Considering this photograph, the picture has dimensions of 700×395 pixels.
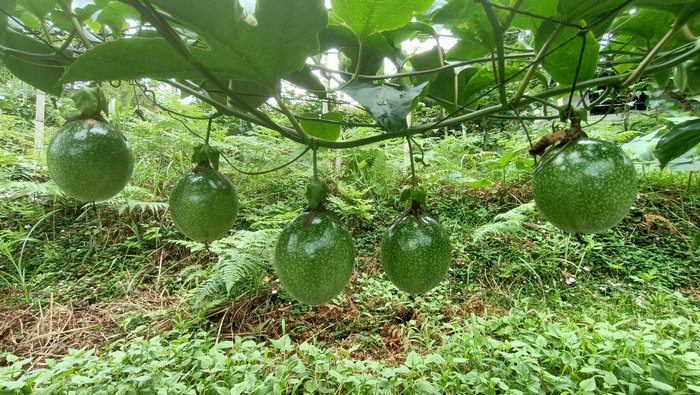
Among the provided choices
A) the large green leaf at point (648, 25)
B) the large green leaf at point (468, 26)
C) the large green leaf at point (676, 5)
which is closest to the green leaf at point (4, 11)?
the large green leaf at point (468, 26)

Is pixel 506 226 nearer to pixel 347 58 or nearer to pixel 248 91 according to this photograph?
pixel 347 58

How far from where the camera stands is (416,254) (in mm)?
770

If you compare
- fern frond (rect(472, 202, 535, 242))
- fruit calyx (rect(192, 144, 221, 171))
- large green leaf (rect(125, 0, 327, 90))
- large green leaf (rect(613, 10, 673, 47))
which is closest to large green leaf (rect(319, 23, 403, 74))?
large green leaf (rect(125, 0, 327, 90))

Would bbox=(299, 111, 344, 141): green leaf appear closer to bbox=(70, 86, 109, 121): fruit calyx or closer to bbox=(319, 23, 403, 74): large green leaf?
bbox=(319, 23, 403, 74): large green leaf

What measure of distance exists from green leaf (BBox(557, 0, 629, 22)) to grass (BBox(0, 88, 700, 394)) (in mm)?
1040

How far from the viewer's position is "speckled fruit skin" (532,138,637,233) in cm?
61

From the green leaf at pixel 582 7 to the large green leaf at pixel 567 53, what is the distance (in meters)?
0.08

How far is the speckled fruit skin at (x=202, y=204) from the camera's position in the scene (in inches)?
30.8

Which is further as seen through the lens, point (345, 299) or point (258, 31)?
point (345, 299)

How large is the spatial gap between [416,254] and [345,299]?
6.75 ft

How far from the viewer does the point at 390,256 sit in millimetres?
809

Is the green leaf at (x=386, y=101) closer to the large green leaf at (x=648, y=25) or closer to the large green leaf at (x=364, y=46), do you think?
the large green leaf at (x=364, y=46)

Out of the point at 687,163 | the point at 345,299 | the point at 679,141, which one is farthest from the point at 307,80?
the point at 687,163

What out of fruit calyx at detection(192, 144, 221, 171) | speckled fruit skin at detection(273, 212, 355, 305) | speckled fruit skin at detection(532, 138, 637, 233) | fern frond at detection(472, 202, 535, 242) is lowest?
fern frond at detection(472, 202, 535, 242)
